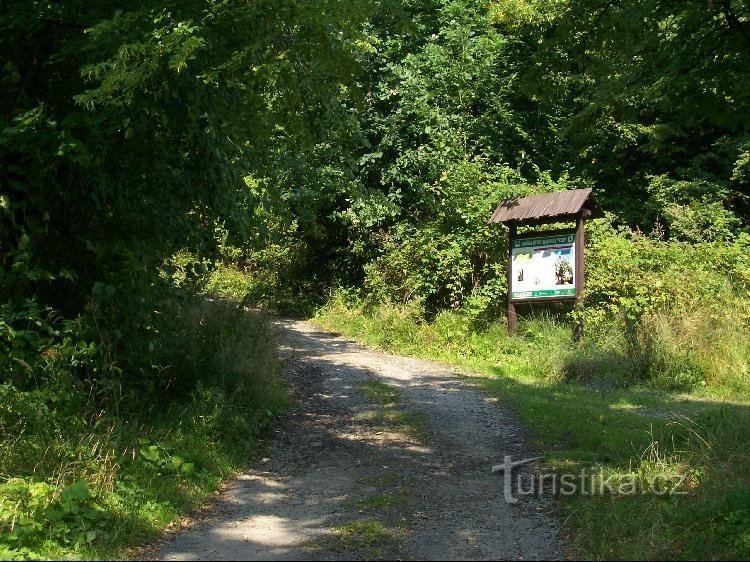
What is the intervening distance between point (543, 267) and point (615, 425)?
19.6 feet

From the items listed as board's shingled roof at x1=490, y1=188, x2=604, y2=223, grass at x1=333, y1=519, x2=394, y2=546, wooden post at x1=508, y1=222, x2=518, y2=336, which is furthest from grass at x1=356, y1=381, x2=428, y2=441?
board's shingled roof at x1=490, y1=188, x2=604, y2=223

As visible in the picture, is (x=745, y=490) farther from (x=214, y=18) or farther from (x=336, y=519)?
(x=214, y=18)

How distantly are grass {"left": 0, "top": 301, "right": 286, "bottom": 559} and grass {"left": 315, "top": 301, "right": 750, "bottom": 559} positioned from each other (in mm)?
3219

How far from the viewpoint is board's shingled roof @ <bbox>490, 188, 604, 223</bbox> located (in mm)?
13555

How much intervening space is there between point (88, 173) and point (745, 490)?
255 inches

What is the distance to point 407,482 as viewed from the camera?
7.05 metres

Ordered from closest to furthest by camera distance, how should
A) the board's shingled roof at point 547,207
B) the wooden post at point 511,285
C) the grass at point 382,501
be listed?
the grass at point 382,501 → the board's shingled roof at point 547,207 → the wooden post at point 511,285

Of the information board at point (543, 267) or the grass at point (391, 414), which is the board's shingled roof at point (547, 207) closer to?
the information board at point (543, 267)

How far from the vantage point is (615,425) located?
8.52 metres

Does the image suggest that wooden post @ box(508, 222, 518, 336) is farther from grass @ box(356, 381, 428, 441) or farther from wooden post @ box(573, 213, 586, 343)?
grass @ box(356, 381, 428, 441)

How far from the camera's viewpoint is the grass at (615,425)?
5234 millimetres

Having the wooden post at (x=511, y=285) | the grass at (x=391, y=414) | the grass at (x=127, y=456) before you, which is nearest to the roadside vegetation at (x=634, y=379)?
the wooden post at (x=511, y=285)

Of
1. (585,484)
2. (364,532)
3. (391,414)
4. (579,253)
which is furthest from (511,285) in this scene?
(364,532)

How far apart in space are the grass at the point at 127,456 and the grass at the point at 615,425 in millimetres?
3219
